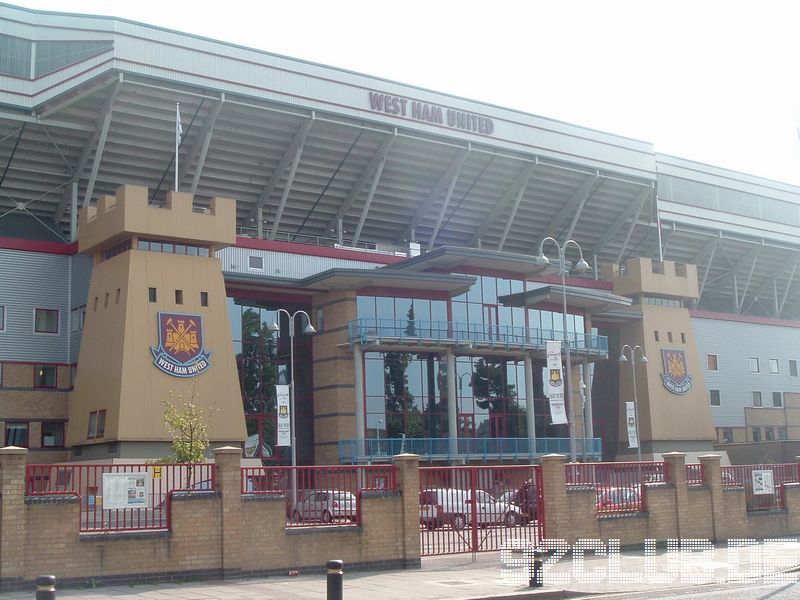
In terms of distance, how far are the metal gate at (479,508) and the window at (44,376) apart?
26.6 meters

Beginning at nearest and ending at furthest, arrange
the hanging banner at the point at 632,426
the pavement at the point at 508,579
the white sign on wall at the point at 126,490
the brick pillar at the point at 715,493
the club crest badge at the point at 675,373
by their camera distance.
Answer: the pavement at the point at 508,579 < the white sign on wall at the point at 126,490 < the brick pillar at the point at 715,493 < the hanging banner at the point at 632,426 < the club crest badge at the point at 675,373

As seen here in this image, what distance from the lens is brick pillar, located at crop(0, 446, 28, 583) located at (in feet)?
62.7

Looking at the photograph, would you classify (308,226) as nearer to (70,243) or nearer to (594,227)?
(70,243)

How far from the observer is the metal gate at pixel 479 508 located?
24.6 meters

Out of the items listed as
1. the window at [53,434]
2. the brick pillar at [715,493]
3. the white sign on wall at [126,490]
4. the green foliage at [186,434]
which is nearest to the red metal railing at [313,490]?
Result: the white sign on wall at [126,490]

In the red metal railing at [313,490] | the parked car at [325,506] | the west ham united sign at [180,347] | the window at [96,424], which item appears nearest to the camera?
the red metal railing at [313,490]

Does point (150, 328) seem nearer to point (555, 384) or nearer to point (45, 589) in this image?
point (555, 384)

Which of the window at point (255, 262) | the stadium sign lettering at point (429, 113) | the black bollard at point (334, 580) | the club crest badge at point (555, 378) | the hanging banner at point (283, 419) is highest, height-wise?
the stadium sign lettering at point (429, 113)

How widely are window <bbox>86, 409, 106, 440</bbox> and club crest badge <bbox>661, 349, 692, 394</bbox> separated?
34.6m

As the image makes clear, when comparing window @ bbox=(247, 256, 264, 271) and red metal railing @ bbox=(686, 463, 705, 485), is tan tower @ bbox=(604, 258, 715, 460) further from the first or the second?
red metal railing @ bbox=(686, 463, 705, 485)

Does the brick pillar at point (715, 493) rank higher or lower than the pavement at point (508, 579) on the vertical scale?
higher

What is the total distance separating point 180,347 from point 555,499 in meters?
22.3

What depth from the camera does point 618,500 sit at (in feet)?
90.7

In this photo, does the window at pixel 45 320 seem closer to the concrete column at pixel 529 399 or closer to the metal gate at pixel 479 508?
the concrete column at pixel 529 399
